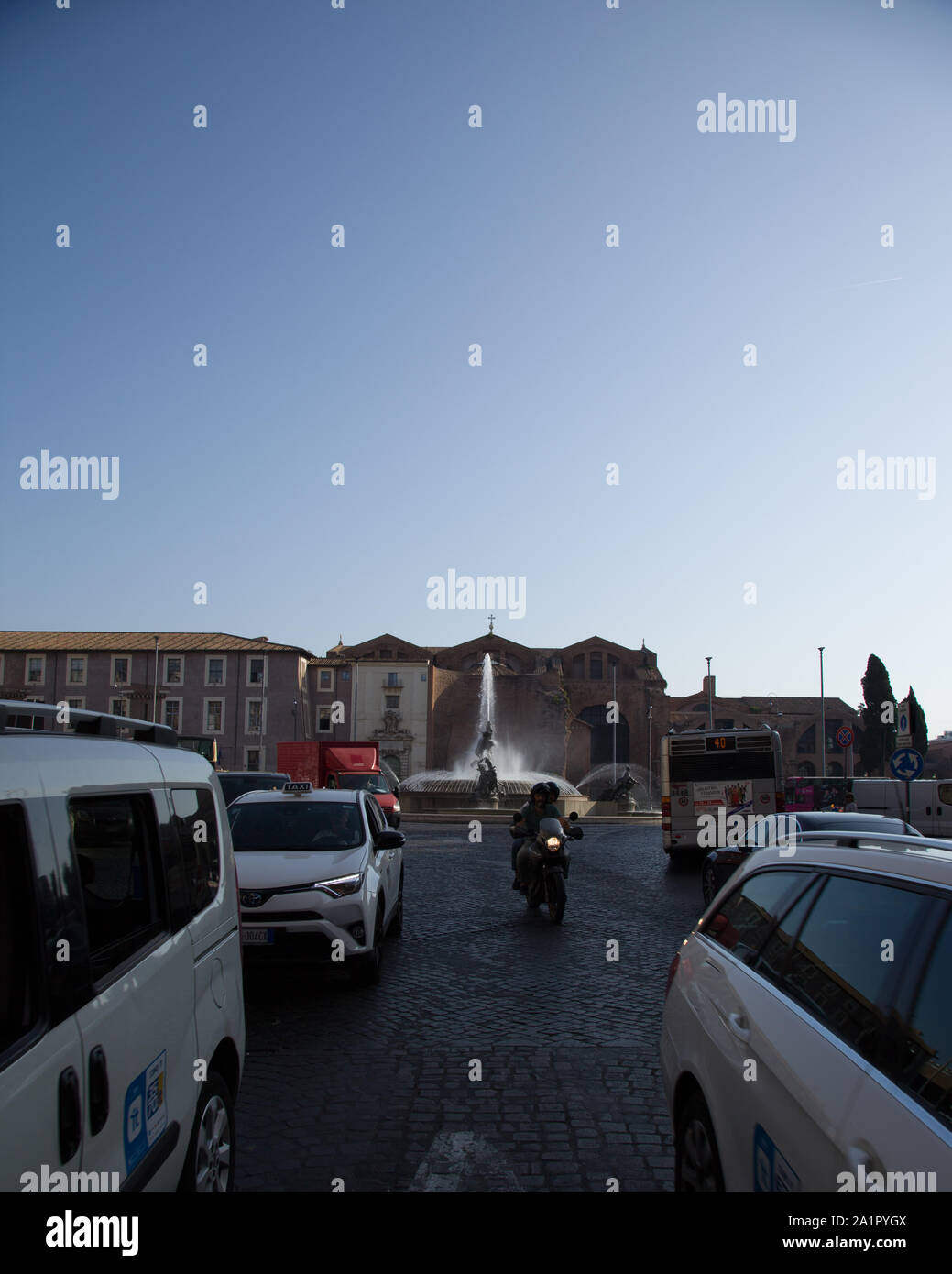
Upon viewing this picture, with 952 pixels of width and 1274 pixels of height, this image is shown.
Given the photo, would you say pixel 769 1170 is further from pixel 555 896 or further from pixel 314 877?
pixel 555 896

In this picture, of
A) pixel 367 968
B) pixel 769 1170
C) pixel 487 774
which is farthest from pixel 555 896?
pixel 487 774

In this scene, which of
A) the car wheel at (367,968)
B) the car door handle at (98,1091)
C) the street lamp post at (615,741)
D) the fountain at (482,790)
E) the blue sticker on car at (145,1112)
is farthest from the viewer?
the street lamp post at (615,741)

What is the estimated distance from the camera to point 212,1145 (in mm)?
3256

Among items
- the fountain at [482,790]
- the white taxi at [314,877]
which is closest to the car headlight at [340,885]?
the white taxi at [314,877]

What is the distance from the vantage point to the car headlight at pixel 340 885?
7.66 metres

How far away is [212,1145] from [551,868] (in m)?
8.48

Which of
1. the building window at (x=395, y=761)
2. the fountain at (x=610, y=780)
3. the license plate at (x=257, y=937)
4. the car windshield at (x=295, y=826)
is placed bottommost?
the fountain at (x=610, y=780)

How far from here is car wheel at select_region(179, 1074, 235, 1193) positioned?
9.89 ft

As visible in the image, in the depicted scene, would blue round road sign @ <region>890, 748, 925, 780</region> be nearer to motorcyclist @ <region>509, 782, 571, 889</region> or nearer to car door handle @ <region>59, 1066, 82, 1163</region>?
motorcyclist @ <region>509, 782, 571, 889</region>

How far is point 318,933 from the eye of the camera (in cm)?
746

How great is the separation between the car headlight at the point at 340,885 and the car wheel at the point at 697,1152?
4.61m

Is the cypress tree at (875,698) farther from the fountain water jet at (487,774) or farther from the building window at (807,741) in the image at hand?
the fountain water jet at (487,774)
